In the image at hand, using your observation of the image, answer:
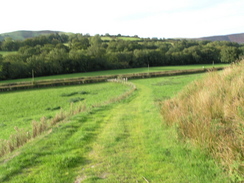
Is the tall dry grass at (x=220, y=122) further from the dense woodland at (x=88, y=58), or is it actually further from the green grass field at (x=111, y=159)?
the dense woodland at (x=88, y=58)

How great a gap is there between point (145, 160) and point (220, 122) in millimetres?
2769

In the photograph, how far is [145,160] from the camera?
19.4 feet

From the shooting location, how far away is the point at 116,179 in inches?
194

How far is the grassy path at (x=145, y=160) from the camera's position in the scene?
4.93 metres

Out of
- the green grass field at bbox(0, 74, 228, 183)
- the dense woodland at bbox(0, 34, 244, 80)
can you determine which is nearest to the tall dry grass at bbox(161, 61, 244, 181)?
the green grass field at bbox(0, 74, 228, 183)

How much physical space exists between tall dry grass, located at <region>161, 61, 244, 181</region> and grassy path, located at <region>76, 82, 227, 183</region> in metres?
0.37

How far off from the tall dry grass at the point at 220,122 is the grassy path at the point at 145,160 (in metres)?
0.37

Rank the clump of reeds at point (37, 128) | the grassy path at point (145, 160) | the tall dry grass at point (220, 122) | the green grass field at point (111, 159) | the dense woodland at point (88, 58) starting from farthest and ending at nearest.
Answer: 1. the dense woodland at point (88, 58)
2. the clump of reeds at point (37, 128)
3. the green grass field at point (111, 159)
4. the grassy path at point (145, 160)
5. the tall dry grass at point (220, 122)

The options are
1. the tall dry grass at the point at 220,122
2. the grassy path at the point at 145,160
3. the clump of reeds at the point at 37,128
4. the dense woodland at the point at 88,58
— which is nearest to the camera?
the tall dry grass at the point at 220,122

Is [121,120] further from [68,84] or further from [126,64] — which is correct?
[126,64]

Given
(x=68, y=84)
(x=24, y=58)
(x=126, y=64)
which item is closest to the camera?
(x=68, y=84)

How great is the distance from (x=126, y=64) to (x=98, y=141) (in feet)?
244

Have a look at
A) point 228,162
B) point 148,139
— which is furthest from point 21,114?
point 228,162

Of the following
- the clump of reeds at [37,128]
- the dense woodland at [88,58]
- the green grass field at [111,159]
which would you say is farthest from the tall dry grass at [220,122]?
the dense woodland at [88,58]
